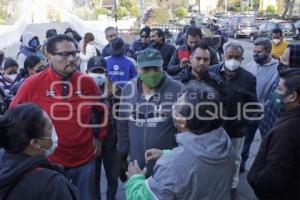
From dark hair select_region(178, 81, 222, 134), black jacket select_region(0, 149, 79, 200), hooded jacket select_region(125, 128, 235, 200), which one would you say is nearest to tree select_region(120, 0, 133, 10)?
dark hair select_region(178, 81, 222, 134)

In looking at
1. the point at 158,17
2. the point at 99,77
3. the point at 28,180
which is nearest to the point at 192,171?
the point at 28,180

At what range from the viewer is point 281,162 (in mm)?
2916

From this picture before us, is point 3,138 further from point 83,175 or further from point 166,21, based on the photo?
point 166,21

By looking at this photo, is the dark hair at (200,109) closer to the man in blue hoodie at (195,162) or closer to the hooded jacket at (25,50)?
the man in blue hoodie at (195,162)

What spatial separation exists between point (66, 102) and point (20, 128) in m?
1.59

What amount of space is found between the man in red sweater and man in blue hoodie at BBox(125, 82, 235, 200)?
1.43 m

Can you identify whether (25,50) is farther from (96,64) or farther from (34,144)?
(34,144)

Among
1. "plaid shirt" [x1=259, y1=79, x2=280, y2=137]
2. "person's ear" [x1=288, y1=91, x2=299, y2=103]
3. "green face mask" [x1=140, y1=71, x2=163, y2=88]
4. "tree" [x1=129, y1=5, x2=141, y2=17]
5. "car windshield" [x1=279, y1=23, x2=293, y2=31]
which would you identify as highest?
"person's ear" [x1=288, y1=91, x2=299, y2=103]

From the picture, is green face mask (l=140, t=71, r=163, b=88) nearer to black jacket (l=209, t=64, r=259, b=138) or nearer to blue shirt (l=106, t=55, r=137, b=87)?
black jacket (l=209, t=64, r=259, b=138)

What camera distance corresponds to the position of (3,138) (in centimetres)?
244

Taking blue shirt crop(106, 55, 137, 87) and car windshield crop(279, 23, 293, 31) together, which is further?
car windshield crop(279, 23, 293, 31)

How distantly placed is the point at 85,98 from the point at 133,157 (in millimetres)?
694

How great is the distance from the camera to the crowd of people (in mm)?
2510

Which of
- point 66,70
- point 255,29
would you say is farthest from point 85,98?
point 255,29
